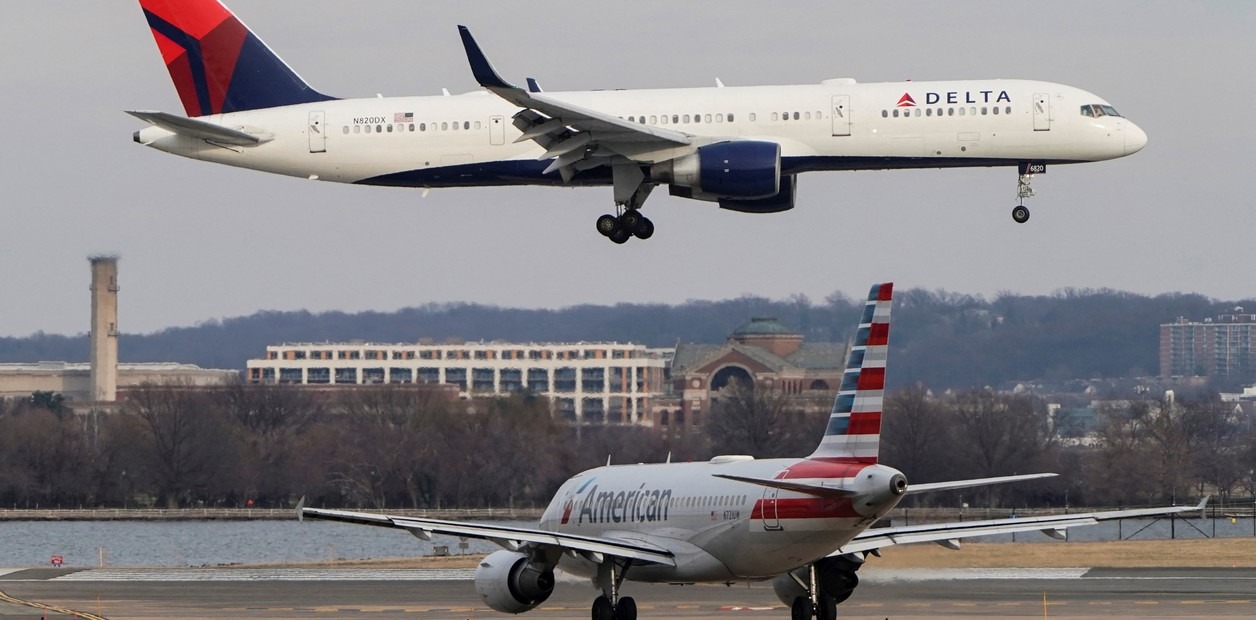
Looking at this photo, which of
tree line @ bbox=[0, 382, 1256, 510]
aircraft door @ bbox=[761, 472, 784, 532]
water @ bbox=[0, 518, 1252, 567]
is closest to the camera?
aircraft door @ bbox=[761, 472, 784, 532]

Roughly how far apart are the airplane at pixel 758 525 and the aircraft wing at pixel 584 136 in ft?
25.0

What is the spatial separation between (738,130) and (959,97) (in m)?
5.12

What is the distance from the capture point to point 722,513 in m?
41.8

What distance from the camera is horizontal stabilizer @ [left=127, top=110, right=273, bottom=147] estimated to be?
162 feet

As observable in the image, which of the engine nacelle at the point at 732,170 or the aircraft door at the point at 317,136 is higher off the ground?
the aircraft door at the point at 317,136

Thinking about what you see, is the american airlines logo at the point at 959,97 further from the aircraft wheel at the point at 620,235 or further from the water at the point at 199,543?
the water at the point at 199,543

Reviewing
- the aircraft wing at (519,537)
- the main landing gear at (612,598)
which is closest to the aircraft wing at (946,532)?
the aircraft wing at (519,537)

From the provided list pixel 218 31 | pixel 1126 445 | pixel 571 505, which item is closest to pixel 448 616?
pixel 571 505

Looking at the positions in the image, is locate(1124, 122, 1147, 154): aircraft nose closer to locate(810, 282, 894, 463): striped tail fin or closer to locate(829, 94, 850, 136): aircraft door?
locate(829, 94, 850, 136): aircraft door

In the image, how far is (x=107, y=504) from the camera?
129 meters

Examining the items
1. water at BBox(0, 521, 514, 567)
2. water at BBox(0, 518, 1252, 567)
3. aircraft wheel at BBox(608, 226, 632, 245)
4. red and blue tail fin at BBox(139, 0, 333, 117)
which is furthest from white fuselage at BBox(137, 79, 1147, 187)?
water at BBox(0, 521, 514, 567)

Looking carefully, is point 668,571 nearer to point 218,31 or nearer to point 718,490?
point 718,490

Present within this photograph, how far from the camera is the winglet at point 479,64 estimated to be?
43.7 metres

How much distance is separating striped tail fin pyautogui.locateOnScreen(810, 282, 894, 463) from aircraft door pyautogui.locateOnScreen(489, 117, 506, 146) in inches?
528
